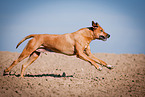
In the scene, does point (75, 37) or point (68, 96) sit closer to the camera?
point (68, 96)

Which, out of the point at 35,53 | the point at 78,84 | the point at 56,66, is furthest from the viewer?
the point at 56,66

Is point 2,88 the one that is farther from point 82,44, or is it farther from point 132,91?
point 132,91

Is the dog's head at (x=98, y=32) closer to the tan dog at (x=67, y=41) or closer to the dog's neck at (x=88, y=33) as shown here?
the tan dog at (x=67, y=41)

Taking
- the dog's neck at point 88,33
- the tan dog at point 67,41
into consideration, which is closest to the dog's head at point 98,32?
the tan dog at point 67,41

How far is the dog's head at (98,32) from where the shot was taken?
24.0ft

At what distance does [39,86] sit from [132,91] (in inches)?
123

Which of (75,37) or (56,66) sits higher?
(75,37)

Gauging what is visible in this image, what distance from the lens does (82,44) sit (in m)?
7.08

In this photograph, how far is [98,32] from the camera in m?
7.33

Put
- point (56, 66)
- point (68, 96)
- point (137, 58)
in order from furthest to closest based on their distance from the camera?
1. point (137, 58)
2. point (56, 66)
3. point (68, 96)

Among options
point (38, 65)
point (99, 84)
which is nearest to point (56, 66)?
point (38, 65)

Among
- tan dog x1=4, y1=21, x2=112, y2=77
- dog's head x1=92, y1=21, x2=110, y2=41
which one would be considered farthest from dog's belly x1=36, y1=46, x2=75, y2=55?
dog's head x1=92, y1=21, x2=110, y2=41

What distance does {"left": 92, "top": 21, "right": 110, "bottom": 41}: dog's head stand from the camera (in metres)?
7.31

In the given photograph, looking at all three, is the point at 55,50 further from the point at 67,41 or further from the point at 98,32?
the point at 98,32
